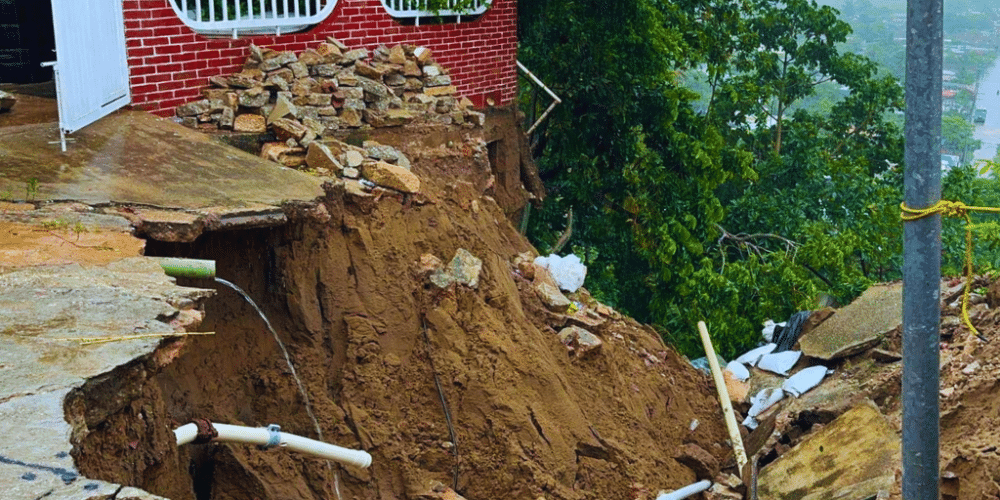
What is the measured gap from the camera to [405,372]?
7.18 metres

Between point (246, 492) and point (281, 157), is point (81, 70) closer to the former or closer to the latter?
point (281, 157)

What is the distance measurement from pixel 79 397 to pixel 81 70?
3673 mm

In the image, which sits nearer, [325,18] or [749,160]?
[325,18]

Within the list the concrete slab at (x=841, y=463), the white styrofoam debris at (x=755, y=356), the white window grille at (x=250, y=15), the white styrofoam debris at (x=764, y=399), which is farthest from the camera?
the white styrofoam debris at (x=755, y=356)

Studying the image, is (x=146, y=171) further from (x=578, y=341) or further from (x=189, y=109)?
(x=578, y=341)

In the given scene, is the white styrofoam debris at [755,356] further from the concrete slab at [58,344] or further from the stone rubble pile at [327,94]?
the concrete slab at [58,344]

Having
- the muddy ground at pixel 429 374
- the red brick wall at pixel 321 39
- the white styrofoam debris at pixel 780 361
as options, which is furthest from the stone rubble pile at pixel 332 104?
the white styrofoam debris at pixel 780 361

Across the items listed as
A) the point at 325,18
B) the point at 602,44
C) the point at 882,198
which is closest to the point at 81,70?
the point at 325,18

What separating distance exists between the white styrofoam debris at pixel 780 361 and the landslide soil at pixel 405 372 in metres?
2.11

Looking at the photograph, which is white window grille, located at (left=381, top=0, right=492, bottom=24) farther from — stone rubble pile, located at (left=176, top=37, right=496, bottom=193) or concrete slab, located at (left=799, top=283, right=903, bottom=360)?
concrete slab, located at (left=799, top=283, right=903, bottom=360)

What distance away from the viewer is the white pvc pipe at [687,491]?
25.8 feet

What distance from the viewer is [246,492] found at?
6.00m

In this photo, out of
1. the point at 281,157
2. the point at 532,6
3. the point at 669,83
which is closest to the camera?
the point at 281,157

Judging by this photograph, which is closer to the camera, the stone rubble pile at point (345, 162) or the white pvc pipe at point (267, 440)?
the white pvc pipe at point (267, 440)
